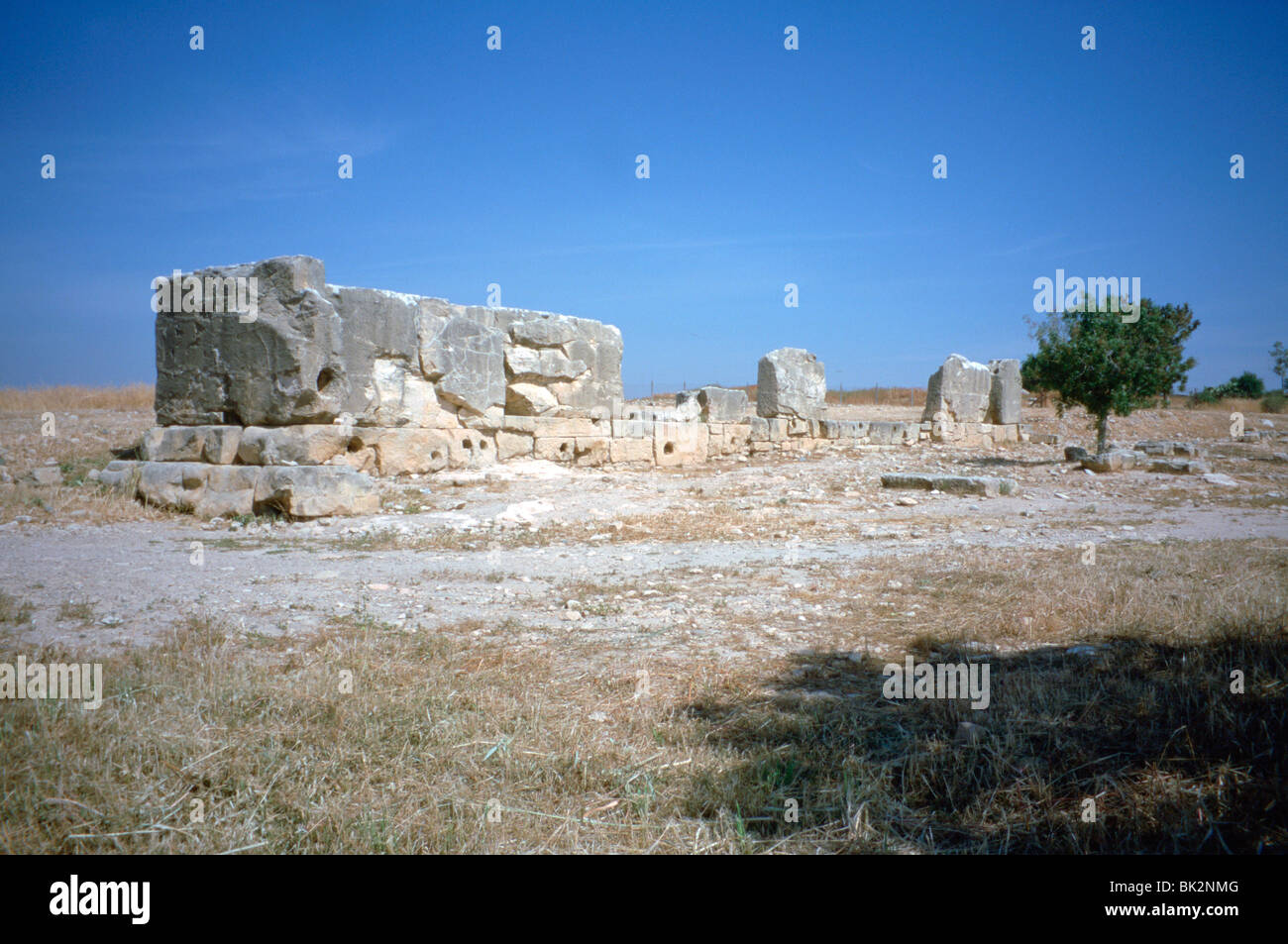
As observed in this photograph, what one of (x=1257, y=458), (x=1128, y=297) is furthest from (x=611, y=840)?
(x=1257, y=458)

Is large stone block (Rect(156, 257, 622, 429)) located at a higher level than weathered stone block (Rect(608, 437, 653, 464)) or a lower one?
higher

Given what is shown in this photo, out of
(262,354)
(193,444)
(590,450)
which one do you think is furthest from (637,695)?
(590,450)

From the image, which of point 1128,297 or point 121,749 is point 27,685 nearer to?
point 121,749

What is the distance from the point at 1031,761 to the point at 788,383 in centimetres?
1448

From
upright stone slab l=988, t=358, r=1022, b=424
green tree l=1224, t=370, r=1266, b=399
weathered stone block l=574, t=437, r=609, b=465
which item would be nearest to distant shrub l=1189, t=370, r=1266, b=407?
green tree l=1224, t=370, r=1266, b=399

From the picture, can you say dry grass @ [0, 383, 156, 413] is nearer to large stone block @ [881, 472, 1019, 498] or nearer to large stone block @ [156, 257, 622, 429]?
large stone block @ [156, 257, 622, 429]

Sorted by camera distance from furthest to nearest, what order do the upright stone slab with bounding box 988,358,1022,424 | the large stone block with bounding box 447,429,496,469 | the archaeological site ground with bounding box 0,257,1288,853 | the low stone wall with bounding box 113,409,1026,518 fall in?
the upright stone slab with bounding box 988,358,1022,424
the large stone block with bounding box 447,429,496,469
the low stone wall with bounding box 113,409,1026,518
the archaeological site ground with bounding box 0,257,1288,853

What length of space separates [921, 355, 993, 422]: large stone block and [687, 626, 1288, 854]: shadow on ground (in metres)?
16.1

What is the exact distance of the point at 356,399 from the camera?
10.1 m

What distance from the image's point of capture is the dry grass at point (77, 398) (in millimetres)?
17641

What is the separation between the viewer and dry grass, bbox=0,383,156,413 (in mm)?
17641

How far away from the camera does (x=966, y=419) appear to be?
19.5m

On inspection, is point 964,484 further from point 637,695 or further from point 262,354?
point 262,354

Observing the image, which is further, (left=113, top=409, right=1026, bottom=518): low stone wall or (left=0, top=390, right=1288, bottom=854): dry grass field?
(left=113, top=409, right=1026, bottom=518): low stone wall
